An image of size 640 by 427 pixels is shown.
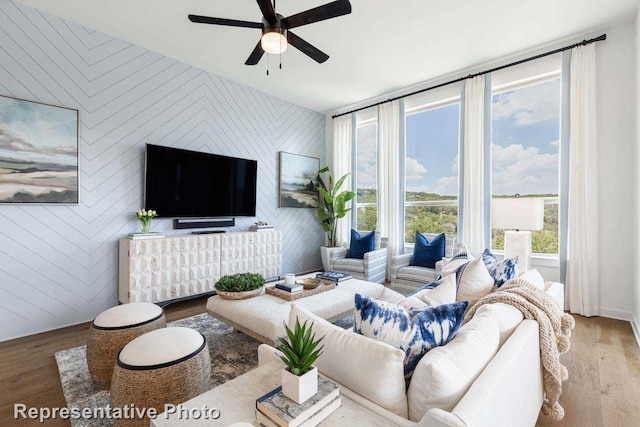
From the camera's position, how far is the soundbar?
12.7ft

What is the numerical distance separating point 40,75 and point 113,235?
1.70m

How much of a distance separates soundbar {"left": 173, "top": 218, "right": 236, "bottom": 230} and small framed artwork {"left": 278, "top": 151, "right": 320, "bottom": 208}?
103 centimetres

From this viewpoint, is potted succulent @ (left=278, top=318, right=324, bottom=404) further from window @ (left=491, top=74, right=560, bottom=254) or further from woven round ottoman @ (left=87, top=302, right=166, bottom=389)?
window @ (left=491, top=74, right=560, bottom=254)

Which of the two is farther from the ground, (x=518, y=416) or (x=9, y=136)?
(x=9, y=136)

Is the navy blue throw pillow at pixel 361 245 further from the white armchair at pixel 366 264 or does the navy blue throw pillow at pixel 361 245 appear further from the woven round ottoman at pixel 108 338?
the woven round ottoman at pixel 108 338

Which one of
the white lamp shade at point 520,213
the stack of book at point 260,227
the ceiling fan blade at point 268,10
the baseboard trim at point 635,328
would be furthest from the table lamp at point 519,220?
the stack of book at point 260,227

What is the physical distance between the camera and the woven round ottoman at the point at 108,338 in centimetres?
189

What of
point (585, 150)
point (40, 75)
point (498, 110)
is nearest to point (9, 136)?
point (40, 75)

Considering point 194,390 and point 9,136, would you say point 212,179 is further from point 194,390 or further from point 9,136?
point 194,390

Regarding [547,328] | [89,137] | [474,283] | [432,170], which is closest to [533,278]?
[474,283]

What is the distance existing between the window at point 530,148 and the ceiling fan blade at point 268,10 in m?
3.14

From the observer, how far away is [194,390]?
1.53 m

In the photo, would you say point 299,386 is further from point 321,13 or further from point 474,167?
point 474,167

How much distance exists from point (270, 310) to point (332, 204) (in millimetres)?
3357
